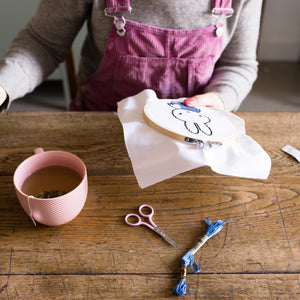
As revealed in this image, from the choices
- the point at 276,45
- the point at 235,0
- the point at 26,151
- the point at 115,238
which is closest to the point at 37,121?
the point at 26,151

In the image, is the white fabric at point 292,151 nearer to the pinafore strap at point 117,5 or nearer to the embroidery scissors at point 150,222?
the embroidery scissors at point 150,222

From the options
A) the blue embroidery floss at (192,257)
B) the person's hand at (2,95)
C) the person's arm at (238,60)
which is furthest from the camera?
the person's arm at (238,60)

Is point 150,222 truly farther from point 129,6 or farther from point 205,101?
point 129,6

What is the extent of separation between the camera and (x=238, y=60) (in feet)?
2.65

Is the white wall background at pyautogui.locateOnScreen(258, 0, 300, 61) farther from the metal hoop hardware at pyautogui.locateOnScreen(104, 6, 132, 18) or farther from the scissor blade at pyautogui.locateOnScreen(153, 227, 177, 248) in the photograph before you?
the scissor blade at pyautogui.locateOnScreen(153, 227, 177, 248)

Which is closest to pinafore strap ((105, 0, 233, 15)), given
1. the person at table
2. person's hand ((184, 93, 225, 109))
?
the person at table

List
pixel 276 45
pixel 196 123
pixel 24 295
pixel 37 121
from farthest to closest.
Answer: pixel 276 45 < pixel 37 121 < pixel 196 123 < pixel 24 295

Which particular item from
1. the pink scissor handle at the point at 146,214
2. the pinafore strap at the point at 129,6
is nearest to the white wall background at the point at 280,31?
the pinafore strap at the point at 129,6

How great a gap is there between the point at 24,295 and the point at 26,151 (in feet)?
0.87

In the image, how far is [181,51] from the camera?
0.69 m

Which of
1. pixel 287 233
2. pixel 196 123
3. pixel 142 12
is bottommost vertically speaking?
pixel 287 233

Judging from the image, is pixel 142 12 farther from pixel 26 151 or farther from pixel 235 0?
pixel 26 151

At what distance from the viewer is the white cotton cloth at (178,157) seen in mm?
465

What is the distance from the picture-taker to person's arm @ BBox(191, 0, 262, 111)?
72cm
